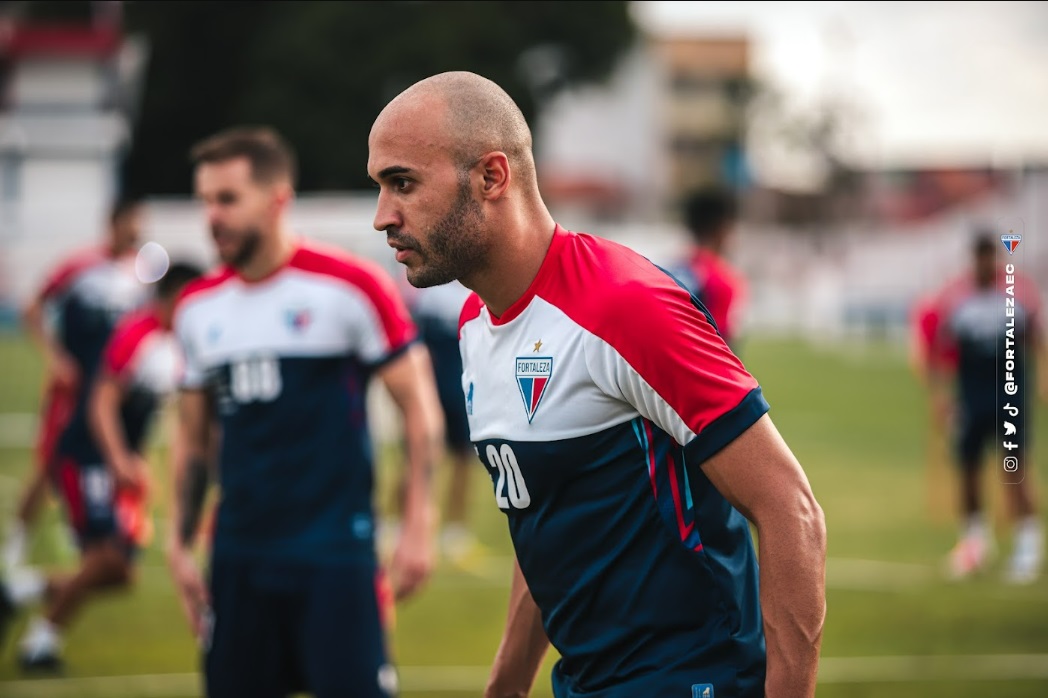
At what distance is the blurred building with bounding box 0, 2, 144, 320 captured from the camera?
39.5 meters

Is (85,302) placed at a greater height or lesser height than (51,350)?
greater

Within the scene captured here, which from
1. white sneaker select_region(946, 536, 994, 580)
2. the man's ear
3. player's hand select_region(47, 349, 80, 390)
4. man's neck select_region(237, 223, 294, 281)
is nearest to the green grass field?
white sneaker select_region(946, 536, 994, 580)

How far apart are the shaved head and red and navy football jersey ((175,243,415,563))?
2.14 metres

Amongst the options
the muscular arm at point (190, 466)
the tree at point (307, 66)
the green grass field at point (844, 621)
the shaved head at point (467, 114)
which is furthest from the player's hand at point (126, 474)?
the tree at point (307, 66)

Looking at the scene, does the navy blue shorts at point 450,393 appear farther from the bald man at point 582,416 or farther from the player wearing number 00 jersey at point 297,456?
the bald man at point 582,416

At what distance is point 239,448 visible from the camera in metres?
4.91

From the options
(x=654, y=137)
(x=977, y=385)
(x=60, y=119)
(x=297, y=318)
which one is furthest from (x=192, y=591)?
(x=654, y=137)

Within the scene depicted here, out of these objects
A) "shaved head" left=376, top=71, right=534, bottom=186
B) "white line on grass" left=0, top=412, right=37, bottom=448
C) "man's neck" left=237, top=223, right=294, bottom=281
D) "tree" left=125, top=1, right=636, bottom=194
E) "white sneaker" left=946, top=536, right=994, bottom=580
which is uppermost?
"tree" left=125, top=1, right=636, bottom=194

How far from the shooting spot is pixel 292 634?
482 cm

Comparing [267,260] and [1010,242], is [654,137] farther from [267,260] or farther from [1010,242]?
[1010,242]

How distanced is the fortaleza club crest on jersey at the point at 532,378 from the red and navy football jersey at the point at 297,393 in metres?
2.12

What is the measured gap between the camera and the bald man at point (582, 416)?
275cm

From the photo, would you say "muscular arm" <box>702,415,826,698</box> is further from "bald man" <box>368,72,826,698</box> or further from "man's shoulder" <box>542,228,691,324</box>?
"man's shoulder" <box>542,228,691,324</box>

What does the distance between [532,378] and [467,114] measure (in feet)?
1.88
